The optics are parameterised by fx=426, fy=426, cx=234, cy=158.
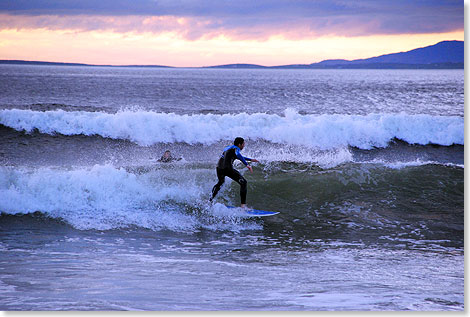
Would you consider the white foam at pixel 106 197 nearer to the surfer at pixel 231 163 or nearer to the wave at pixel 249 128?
the surfer at pixel 231 163

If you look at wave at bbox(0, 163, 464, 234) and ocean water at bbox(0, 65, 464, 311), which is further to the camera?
wave at bbox(0, 163, 464, 234)

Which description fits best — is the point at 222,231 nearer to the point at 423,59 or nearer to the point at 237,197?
the point at 237,197

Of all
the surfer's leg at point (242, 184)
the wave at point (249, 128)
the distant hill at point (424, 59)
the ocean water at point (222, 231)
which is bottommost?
the ocean water at point (222, 231)

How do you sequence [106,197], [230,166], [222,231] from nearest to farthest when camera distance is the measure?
[222,231] → [230,166] → [106,197]

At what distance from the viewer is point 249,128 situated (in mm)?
16859

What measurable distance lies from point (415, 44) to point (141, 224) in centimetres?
702

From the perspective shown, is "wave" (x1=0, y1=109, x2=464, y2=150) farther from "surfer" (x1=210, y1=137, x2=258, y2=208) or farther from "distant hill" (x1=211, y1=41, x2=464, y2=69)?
"surfer" (x1=210, y1=137, x2=258, y2=208)

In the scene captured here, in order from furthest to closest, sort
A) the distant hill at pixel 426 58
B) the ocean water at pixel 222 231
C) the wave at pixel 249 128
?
the wave at pixel 249 128
the distant hill at pixel 426 58
the ocean water at pixel 222 231

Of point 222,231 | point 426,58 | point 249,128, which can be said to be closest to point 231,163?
point 222,231

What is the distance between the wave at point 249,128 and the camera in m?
16.1

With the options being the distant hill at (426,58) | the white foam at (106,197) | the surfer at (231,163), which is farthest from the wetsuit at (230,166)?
the distant hill at (426,58)

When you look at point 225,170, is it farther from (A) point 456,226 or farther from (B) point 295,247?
(A) point 456,226

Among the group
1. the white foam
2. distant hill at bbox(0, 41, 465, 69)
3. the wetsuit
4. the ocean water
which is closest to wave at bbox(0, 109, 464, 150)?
the ocean water

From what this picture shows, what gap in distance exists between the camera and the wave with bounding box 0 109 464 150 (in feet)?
52.8
